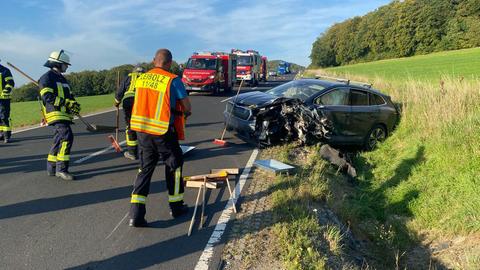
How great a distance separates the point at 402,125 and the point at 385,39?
78635mm

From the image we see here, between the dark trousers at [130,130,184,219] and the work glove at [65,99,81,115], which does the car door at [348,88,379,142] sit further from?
the work glove at [65,99,81,115]

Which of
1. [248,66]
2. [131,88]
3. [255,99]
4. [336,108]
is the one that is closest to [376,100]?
[336,108]

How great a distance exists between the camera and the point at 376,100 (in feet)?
32.9

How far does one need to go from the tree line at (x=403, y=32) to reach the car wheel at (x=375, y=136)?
57.9m

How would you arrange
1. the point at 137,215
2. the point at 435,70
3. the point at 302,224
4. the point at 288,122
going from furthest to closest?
the point at 435,70 < the point at 288,122 < the point at 302,224 < the point at 137,215

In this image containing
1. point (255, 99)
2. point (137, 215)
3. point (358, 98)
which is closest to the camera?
point (137, 215)

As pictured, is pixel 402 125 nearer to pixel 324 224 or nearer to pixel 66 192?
pixel 324 224

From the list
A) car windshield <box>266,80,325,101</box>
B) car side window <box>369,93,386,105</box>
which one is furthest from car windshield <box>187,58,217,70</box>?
car side window <box>369,93,386,105</box>

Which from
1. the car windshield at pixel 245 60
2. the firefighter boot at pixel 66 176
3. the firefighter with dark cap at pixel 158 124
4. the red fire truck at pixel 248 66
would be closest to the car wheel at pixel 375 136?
the firefighter with dark cap at pixel 158 124

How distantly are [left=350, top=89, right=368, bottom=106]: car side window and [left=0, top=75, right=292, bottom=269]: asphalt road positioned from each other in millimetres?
3467

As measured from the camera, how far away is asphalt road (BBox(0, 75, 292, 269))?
3693mm

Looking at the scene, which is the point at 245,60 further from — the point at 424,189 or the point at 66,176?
the point at 66,176

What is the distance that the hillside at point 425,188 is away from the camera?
5.59m

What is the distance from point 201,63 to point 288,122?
48.1ft
